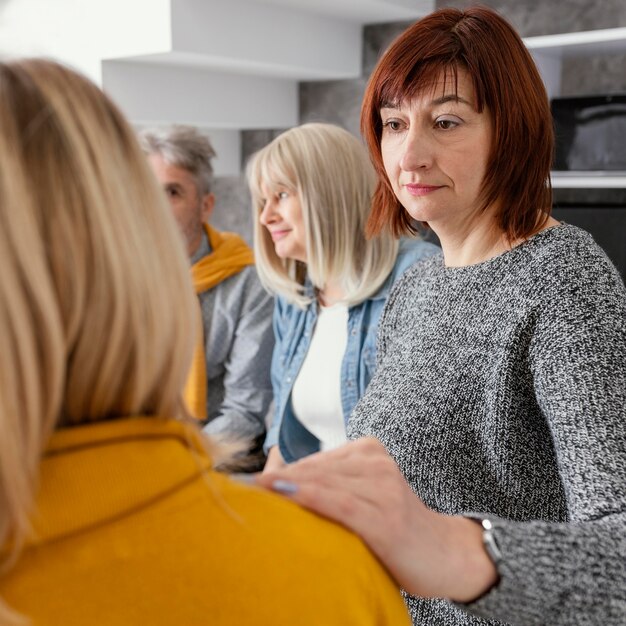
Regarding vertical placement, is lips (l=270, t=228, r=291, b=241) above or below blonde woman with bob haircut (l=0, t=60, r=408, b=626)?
below

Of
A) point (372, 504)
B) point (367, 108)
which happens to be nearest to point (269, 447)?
point (367, 108)

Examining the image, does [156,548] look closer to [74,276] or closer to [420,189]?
[74,276]

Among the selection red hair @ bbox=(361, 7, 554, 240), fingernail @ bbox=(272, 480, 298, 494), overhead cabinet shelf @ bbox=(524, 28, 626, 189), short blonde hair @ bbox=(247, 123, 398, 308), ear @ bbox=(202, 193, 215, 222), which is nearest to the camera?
fingernail @ bbox=(272, 480, 298, 494)

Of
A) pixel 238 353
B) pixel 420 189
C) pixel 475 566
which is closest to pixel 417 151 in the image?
pixel 420 189

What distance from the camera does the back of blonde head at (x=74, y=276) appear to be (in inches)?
17.6

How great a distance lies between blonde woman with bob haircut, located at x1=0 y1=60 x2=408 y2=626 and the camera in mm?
451

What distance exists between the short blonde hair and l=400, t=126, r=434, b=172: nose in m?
0.75

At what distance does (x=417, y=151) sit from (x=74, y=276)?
668 mm

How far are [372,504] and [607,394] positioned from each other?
10.8 inches

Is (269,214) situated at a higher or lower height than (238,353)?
higher

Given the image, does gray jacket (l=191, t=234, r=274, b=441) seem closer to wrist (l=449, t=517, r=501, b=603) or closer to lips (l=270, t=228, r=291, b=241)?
lips (l=270, t=228, r=291, b=241)

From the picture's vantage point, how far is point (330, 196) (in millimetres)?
1868

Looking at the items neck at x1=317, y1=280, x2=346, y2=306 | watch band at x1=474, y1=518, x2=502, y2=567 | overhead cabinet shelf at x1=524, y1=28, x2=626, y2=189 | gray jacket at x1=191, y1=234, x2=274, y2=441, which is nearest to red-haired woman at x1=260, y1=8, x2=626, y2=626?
watch band at x1=474, y1=518, x2=502, y2=567

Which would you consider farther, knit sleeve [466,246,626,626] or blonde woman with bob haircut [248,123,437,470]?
blonde woman with bob haircut [248,123,437,470]
